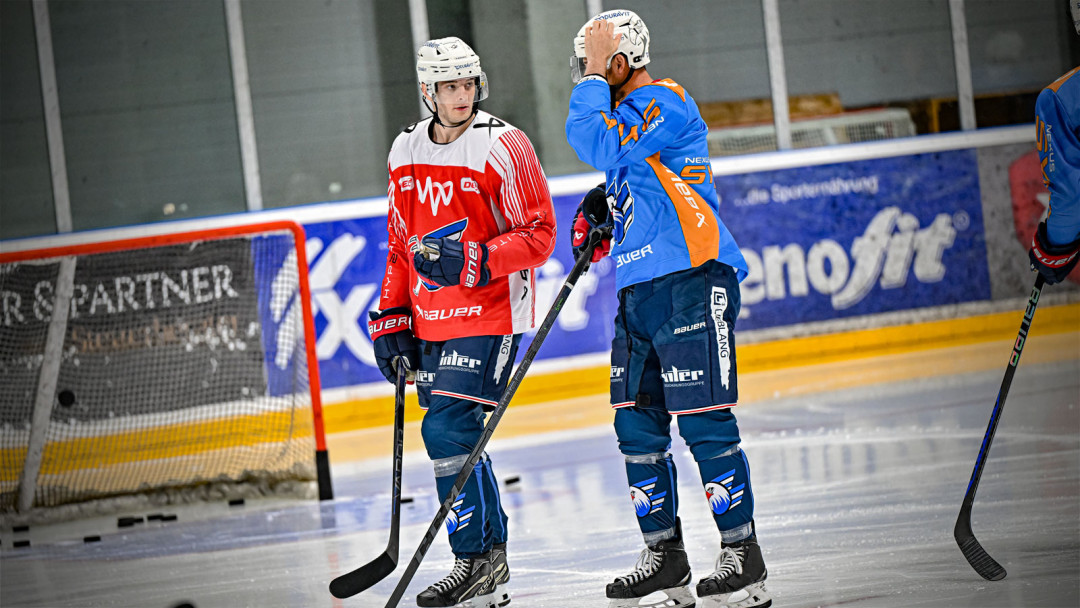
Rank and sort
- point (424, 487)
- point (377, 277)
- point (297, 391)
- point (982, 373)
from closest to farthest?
point (424, 487) < point (297, 391) < point (982, 373) < point (377, 277)

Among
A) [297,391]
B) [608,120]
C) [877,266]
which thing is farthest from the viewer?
[877,266]

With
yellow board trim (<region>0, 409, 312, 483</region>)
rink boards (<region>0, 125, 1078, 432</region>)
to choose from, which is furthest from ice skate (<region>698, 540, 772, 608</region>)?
rink boards (<region>0, 125, 1078, 432</region>)

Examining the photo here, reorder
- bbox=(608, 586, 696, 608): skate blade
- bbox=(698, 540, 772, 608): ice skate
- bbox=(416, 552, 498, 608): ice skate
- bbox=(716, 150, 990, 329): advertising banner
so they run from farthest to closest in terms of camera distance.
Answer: bbox=(716, 150, 990, 329): advertising banner → bbox=(416, 552, 498, 608): ice skate → bbox=(608, 586, 696, 608): skate blade → bbox=(698, 540, 772, 608): ice skate

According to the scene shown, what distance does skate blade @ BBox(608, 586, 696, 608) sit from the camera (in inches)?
106

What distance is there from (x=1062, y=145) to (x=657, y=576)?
4.35 feet

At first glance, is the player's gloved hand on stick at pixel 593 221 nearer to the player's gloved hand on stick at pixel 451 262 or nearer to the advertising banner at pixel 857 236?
the player's gloved hand on stick at pixel 451 262

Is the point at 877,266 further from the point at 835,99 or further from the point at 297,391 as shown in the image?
the point at 297,391

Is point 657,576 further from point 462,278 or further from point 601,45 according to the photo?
point 601,45

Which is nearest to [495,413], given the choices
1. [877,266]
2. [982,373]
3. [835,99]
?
[982,373]

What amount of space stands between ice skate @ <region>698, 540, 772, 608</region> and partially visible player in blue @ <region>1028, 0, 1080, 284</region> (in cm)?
96

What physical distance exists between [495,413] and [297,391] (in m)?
2.90

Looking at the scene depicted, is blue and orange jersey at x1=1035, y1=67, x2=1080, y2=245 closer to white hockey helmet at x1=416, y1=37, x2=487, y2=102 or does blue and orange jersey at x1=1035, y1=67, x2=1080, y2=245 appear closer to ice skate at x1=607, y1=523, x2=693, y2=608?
ice skate at x1=607, y1=523, x2=693, y2=608

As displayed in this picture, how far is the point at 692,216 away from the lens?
2701 millimetres

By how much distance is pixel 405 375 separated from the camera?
3094 mm
